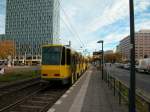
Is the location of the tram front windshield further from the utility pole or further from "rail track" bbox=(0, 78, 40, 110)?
the utility pole

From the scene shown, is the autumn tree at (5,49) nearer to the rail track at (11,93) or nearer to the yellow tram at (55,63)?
the rail track at (11,93)

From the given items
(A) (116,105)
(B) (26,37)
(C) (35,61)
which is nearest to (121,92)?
(A) (116,105)

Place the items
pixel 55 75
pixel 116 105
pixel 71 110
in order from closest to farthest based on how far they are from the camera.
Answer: pixel 71 110 < pixel 116 105 < pixel 55 75

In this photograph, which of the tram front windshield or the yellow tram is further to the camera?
the tram front windshield

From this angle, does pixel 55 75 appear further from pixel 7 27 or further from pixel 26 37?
pixel 7 27

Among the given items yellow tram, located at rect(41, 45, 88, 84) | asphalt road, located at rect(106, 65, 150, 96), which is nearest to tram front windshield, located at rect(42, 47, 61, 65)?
yellow tram, located at rect(41, 45, 88, 84)

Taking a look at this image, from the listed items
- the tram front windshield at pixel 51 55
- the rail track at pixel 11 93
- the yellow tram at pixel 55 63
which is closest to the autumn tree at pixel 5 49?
the rail track at pixel 11 93

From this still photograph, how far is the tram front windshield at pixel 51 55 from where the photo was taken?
18250 mm

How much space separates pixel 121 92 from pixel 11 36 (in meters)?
118

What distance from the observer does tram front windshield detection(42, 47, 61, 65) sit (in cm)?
1825

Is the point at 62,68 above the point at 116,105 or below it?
above

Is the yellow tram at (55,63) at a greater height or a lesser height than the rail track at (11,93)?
greater

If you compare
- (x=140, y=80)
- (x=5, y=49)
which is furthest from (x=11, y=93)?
(x=5, y=49)

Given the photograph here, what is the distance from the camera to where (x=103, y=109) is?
10.4 meters
